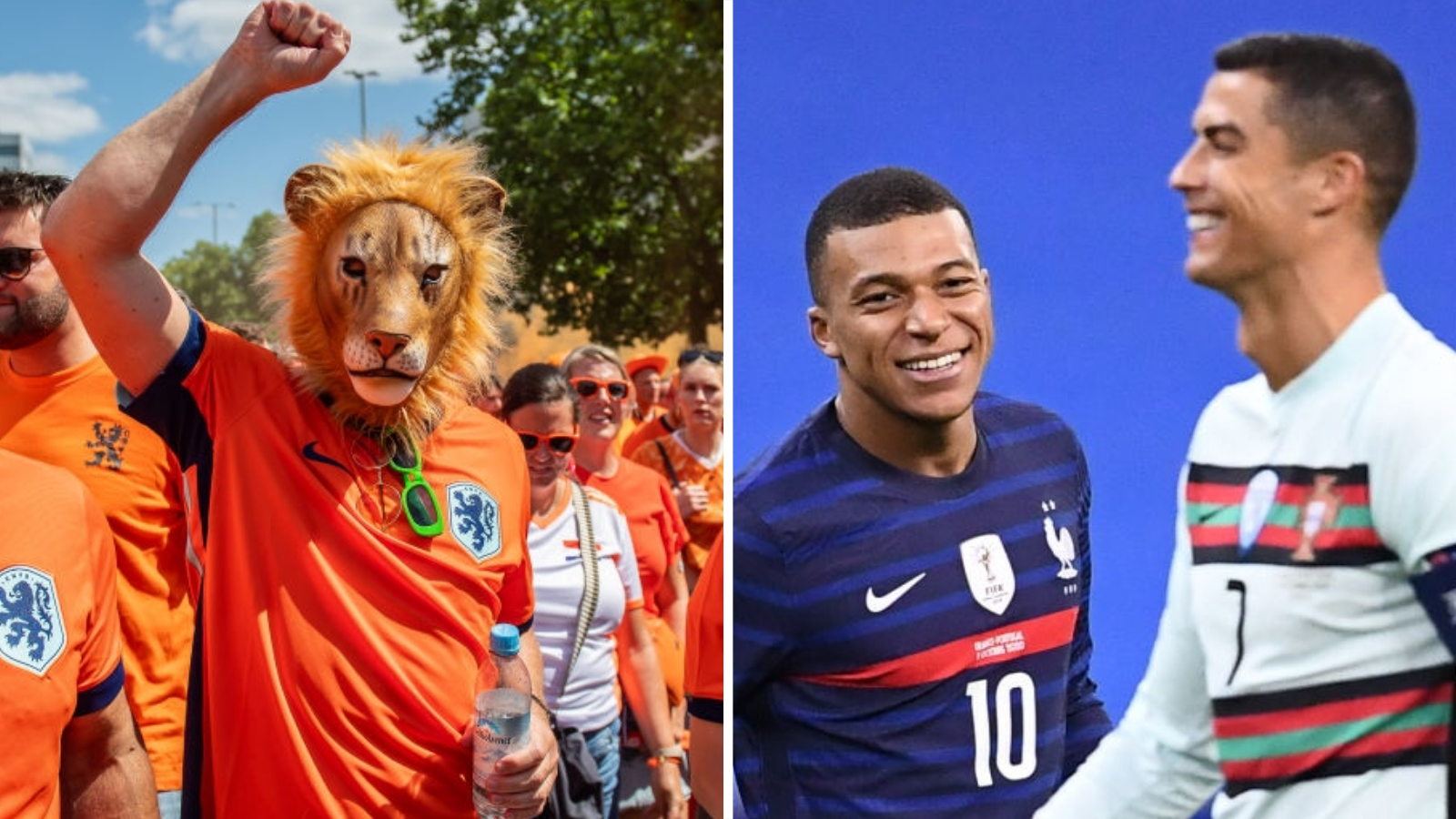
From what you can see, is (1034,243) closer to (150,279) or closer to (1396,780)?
(1396,780)

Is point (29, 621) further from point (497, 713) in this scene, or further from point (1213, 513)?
point (1213, 513)

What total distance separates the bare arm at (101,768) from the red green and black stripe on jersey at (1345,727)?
1.55 m

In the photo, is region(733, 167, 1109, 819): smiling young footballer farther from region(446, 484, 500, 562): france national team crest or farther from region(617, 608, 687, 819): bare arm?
region(617, 608, 687, 819): bare arm

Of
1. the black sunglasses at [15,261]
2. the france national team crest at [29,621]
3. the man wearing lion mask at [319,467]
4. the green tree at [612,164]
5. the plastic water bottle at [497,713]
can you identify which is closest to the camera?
the france national team crest at [29,621]

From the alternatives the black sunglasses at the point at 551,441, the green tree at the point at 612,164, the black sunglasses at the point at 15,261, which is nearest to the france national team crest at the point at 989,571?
the black sunglasses at the point at 15,261

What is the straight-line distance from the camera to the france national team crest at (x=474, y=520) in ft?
8.61

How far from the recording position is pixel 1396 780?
81.6 inches

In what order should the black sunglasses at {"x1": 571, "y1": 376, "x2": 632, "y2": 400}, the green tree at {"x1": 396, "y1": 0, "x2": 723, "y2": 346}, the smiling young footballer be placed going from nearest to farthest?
the smiling young footballer < the black sunglasses at {"x1": 571, "y1": 376, "x2": 632, "y2": 400} < the green tree at {"x1": 396, "y1": 0, "x2": 723, "y2": 346}

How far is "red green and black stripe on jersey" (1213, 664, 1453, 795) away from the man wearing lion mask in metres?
1.10

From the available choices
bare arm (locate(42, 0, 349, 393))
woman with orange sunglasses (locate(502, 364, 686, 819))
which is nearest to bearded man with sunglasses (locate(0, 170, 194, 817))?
bare arm (locate(42, 0, 349, 393))

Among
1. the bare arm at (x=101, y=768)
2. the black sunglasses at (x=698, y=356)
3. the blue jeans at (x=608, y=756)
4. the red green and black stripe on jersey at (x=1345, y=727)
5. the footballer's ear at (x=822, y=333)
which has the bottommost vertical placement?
the blue jeans at (x=608, y=756)

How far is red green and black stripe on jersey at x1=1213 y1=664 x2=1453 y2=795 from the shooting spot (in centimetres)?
205

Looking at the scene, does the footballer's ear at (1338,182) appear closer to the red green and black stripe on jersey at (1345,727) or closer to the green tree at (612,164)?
the red green and black stripe on jersey at (1345,727)

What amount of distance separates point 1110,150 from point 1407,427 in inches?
21.7
